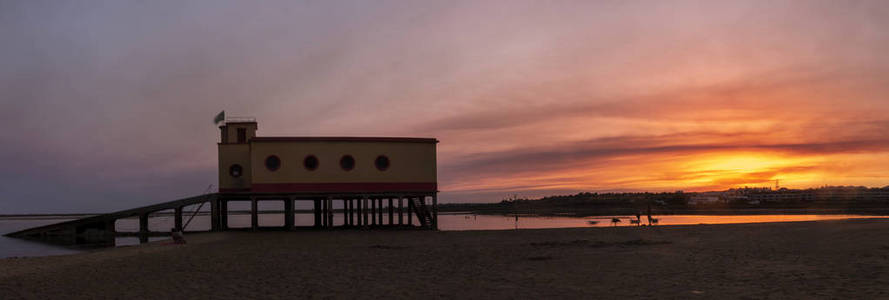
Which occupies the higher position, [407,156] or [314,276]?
[407,156]

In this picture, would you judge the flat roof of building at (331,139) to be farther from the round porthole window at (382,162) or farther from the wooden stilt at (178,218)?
the wooden stilt at (178,218)

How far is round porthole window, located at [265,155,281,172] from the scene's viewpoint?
116 ft

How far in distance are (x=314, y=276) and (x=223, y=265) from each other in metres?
4.14

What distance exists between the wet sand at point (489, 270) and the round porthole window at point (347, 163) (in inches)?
484

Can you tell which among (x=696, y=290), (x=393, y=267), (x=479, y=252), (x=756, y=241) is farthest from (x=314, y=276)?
(x=756, y=241)

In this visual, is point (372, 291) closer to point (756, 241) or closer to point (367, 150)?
point (756, 241)

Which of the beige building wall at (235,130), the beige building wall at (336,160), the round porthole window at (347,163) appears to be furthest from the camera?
the beige building wall at (235,130)

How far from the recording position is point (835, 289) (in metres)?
11.5

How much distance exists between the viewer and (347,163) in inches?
1420

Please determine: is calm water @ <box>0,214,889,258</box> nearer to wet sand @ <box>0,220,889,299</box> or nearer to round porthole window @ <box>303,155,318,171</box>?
round porthole window @ <box>303,155,318,171</box>

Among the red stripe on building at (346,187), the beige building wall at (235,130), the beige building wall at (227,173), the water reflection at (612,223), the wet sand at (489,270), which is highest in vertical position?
the beige building wall at (235,130)

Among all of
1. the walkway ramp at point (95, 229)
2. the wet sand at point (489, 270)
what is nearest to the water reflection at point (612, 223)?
the walkway ramp at point (95, 229)

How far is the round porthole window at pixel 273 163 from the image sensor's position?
35375 millimetres

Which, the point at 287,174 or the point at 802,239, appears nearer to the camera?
the point at 802,239
